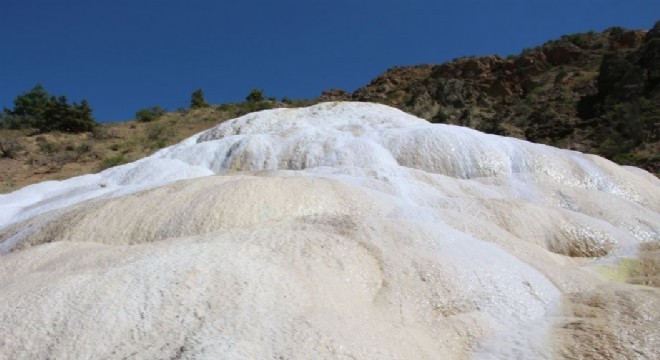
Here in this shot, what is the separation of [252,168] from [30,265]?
562 centimetres

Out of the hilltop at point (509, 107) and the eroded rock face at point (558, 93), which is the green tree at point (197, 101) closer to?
the hilltop at point (509, 107)

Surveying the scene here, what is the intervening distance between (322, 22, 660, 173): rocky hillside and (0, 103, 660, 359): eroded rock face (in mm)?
11747

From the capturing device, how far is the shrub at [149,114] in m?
29.9

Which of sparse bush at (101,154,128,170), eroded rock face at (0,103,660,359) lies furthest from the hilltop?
eroded rock face at (0,103,660,359)

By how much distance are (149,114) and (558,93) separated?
22.7 m

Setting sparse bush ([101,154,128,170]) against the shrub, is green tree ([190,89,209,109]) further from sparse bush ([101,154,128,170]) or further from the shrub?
sparse bush ([101,154,128,170])

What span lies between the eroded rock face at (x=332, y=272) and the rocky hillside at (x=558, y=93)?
1175 cm

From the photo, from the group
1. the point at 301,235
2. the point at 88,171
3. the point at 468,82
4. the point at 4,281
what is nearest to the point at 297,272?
the point at 301,235

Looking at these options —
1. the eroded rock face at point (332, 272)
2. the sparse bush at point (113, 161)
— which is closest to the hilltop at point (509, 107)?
the sparse bush at point (113, 161)

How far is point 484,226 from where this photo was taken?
6.05 metres

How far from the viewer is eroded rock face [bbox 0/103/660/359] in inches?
127

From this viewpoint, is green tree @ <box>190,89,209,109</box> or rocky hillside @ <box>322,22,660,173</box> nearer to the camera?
rocky hillside @ <box>322,22,660,173</box>

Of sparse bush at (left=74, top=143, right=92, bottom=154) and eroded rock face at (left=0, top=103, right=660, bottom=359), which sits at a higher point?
sparse bush at (left=74, top=143, right=92, bottom=154)

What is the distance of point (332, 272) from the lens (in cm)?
411
